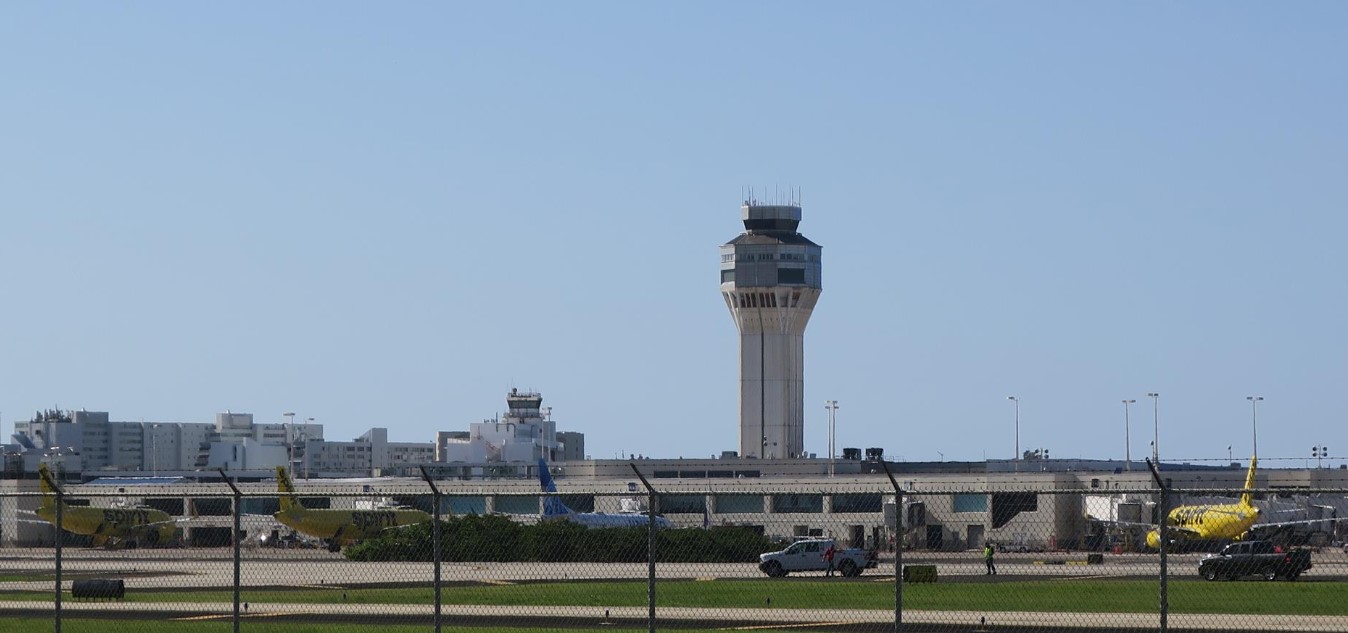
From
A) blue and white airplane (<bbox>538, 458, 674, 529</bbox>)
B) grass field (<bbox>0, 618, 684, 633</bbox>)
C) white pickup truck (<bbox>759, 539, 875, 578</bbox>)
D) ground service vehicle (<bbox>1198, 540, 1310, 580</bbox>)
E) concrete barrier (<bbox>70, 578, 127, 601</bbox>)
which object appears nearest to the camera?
grass field (<bbox>0, 618, 684, 633</bbox>)

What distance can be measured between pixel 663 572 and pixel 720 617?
2354 cm

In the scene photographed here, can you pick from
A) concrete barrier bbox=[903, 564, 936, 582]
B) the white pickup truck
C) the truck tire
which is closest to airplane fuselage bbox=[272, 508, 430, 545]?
Result: the white pickup truck

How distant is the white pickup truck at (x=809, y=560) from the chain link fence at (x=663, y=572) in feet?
0.23

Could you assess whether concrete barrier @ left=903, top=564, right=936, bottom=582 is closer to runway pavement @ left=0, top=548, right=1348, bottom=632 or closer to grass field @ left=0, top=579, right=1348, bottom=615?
grass field @ left=0, top=579, right=1348, bottom=615

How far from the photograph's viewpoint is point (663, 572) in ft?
213

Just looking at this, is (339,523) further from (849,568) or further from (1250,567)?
(1250,567)

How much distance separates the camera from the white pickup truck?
214 feet

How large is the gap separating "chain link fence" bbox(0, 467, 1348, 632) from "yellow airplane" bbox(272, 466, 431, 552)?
0.47 ft

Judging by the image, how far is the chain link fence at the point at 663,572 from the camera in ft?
130

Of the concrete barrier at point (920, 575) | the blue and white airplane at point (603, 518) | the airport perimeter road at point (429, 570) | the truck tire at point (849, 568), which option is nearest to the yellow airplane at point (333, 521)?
the blue and white airplane at point (603, 518)

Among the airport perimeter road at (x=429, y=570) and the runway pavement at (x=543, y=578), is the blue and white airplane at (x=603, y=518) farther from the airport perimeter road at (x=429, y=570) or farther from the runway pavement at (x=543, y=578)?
the airport perimeter road at (x=429, y=570)

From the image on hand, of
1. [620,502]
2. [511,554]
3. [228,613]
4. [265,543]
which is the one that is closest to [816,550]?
[511,554]

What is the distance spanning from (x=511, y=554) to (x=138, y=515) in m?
34.2

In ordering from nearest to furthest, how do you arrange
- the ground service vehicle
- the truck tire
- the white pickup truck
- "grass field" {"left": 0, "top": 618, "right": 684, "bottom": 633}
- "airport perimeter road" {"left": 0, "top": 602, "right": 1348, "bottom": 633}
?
1. "grass field" {"left": 0, "top": 618, "right": 684, "bottom": 633}
2. "airport perimeter road" {"left": 0, "top": 602, "right": 1348, "bottom": 633}
3. the ground service vehicle
4. the white pickup truck
5. the truck tire
